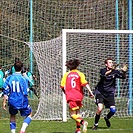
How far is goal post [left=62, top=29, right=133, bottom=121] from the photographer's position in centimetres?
1911

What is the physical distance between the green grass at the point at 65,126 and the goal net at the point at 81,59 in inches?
36.1

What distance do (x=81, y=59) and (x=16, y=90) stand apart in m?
6.13

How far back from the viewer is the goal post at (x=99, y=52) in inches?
752

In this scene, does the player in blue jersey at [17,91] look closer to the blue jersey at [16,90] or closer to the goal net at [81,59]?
the blue jersey at [16,90]

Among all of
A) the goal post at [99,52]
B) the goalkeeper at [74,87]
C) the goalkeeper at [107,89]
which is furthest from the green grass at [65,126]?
the goal post at [99,52]

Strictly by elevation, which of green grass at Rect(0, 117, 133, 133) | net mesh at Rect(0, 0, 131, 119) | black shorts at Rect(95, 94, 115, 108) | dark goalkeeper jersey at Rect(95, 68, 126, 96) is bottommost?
green grass at Rect(0, 117, 133, 133)

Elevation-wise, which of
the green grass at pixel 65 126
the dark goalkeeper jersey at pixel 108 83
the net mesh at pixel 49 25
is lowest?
the green grass at pixel 65 126

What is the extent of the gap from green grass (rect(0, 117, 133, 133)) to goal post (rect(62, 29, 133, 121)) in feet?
4.43

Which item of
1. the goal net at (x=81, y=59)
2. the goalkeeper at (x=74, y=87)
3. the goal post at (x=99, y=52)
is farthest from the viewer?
the goal post at (x=99, y=52)

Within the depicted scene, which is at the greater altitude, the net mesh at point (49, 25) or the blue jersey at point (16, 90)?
the net mesh at point (49, 25)

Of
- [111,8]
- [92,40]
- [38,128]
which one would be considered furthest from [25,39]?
[38,128]

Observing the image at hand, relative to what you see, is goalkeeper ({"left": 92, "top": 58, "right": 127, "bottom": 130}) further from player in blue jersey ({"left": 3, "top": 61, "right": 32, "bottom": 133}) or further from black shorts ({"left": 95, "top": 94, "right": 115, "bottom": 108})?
player in blue jersey ({"left": 3, "top": 61, "right": 32, "bottom": 133})

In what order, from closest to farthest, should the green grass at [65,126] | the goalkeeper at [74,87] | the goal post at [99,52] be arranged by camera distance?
the goalkeeper at [74,87], the green grass at [65,126], the goal post at [99,52]

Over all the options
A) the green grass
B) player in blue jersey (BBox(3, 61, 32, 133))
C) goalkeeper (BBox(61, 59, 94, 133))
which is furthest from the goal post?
player in blue jersey (BBox(3, 61, 32, 133))
